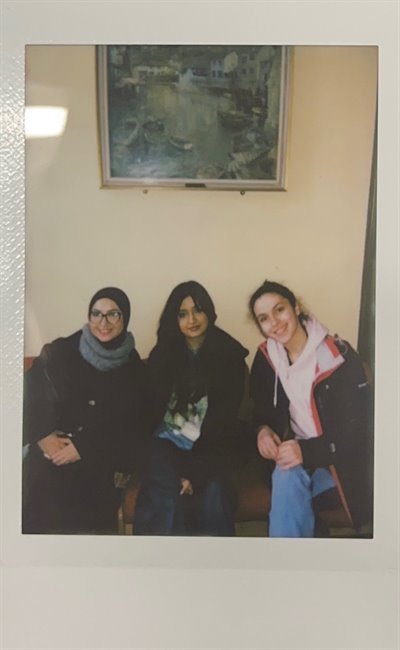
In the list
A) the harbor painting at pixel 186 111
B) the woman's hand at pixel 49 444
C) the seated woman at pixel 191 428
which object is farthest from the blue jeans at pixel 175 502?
the harbor painting at pixel 186 111

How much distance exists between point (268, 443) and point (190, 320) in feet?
0.57

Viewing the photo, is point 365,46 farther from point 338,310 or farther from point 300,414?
point 300,414

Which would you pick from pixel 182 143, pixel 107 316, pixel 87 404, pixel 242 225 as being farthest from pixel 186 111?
pixel 87 404

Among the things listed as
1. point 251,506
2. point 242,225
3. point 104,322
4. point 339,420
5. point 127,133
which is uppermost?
point 127,133

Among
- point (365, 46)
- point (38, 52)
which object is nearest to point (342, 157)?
point (365, 46)

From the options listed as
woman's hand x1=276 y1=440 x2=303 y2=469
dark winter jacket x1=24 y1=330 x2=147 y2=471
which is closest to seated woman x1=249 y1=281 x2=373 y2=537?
woman's hand x1=276 y1=440 x2=303 y2=469

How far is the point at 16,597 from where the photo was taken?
2.41ft

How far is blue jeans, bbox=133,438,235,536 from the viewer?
0.74 meters

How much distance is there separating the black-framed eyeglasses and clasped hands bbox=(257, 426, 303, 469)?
0.72 feet

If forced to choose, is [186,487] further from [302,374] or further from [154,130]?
[154,130]

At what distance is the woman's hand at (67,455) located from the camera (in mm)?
747

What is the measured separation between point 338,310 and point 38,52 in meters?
0.48

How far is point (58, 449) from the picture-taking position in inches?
29.4

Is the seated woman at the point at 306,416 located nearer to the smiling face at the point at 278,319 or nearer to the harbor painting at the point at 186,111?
the smiling face at the point at 278,319
